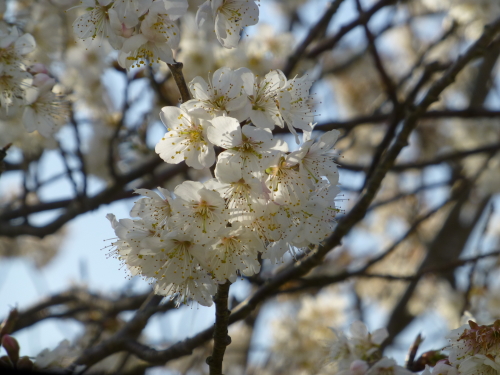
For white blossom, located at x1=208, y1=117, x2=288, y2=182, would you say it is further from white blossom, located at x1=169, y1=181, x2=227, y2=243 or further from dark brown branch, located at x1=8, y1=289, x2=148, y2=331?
dark brown branch, located at x1=8, y1=289, x2=148, y2=331

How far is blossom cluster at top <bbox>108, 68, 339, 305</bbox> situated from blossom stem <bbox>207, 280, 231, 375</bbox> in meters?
0.03

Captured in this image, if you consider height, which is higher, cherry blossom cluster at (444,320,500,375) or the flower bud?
the flower bud

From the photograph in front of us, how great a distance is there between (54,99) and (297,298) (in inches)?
172

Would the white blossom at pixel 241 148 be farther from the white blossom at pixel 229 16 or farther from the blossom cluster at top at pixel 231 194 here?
the white blossom at pixel 229 16

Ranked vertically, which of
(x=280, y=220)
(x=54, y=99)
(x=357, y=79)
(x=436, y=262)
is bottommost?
(x=280, y=220)

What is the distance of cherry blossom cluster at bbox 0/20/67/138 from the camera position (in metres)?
1.90

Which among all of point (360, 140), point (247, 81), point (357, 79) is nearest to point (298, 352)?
point (360, 140)

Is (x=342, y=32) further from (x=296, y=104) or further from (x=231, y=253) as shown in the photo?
(x=231, y=253)

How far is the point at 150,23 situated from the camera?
147 cm

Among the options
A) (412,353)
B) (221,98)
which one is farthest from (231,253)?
(412,353)

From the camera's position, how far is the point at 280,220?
1.37m

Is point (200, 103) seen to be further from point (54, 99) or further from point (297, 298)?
point (297, 298)

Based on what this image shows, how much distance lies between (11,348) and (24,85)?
3.38ft

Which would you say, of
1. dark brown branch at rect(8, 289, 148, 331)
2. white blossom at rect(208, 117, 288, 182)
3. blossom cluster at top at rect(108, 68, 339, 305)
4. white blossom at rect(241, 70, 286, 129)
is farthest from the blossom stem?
dark brown branch at rect(8, 289, 148, 331)
